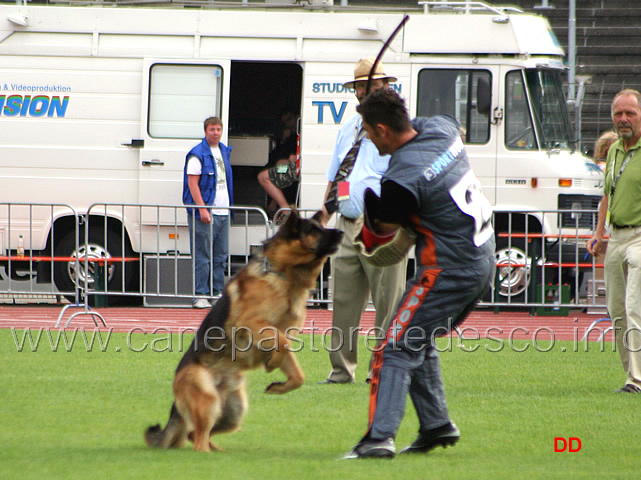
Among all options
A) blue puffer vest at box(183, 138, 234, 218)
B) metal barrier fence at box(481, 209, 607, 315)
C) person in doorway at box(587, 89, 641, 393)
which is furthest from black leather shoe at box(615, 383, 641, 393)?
blue puffer vest at box(183, 138, 234, 218)

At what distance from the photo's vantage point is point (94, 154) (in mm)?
12594

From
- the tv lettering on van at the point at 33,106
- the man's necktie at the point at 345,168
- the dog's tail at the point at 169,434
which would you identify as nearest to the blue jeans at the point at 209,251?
the tv lettering on van at the point at 33,106

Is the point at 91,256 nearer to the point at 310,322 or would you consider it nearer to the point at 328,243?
the point at 310,322

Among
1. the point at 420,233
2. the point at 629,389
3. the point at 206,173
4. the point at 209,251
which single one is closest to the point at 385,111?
the point at 420,233

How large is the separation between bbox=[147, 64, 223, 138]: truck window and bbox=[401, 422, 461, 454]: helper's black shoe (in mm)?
8456

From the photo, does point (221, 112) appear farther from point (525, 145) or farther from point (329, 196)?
point (329, 196)

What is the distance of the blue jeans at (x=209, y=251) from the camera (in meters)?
11.6

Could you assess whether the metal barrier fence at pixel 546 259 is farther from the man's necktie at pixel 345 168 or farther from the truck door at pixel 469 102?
the man's necktie at pixel 345 168

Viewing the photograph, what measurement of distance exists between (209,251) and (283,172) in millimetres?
1903

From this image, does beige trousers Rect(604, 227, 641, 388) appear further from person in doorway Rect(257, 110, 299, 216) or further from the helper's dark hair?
person in doorway Rect(257, 110, 299, 216)

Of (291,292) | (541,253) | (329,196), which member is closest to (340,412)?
(291,292)

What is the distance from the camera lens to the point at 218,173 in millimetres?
12117

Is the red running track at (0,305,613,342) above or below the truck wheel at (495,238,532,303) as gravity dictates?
below

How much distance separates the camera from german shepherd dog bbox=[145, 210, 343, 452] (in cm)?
485
